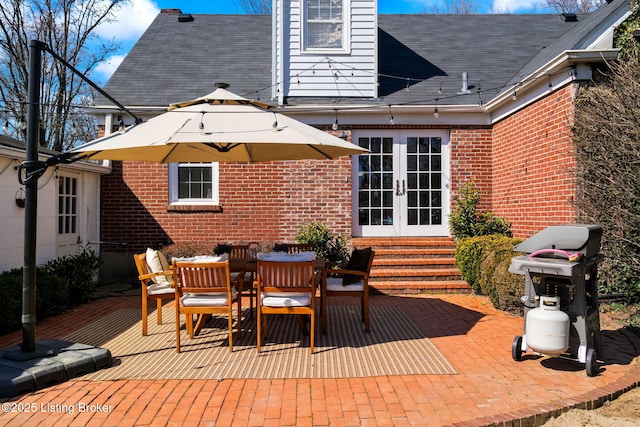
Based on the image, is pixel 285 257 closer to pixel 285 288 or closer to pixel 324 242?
pixel 285 288

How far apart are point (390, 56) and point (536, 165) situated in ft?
16.7

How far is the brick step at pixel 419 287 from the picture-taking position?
28.5ft

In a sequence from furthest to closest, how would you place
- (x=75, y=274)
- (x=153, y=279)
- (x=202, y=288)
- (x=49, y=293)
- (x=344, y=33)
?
(x=344, y=33), (x=75, y=274), (x=49, y=293), (x=153, y=279), (x=202, y=288)

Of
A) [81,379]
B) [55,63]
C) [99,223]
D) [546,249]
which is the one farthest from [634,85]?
[55,63]

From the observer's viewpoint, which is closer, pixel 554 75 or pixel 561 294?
pixel 561 294

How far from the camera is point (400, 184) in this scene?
33.9 feet

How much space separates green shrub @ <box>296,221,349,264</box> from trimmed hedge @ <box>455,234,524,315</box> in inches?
83.8

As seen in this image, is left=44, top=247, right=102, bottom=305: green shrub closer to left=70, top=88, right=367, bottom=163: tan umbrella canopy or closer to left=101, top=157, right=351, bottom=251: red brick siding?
left=101, top=157, right=351, bottom=251: red brick siding

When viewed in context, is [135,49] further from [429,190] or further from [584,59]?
[584,59]

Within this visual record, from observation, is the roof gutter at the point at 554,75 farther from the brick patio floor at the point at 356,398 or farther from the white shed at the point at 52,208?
the white shed at the point at 52,208

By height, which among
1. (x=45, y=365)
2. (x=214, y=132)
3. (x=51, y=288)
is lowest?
(x=45, y=365)

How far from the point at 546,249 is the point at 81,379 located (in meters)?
4.42

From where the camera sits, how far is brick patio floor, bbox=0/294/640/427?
142 inches

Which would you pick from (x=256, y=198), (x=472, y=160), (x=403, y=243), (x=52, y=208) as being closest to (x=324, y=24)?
(x=256, y=198)
